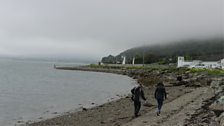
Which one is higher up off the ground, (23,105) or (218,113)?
(218,113)

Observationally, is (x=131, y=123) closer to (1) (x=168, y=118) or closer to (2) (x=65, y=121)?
(1) (x=168, y=118)

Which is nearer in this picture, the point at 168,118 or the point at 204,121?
the point at 204,121

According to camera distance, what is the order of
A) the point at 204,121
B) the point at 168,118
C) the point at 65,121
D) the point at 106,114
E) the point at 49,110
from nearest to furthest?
1. the point at 204,121
2. the point at 168,118
3. the point at 65,121
4. the point at 106,114
5. the point at 49,110

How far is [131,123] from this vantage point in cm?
1898

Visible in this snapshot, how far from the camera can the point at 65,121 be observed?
77.4ft

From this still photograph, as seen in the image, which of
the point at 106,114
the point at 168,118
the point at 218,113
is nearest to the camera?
the point at 218,113

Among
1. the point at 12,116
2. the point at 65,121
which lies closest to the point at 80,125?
the point at 65,121

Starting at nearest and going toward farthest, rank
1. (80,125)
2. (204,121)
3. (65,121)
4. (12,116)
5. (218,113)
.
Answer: (218,113) < (204,121) < (80,125) < (65,121) < (12,116)

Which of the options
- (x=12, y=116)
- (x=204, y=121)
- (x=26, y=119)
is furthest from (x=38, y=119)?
(x=204, y=121)

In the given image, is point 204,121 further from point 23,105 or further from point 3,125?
point 23,105

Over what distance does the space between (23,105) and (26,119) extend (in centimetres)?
884

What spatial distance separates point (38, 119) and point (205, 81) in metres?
30.5

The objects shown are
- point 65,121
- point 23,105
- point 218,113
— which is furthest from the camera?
point 23,105

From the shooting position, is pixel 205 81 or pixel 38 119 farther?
pixel 205 81
